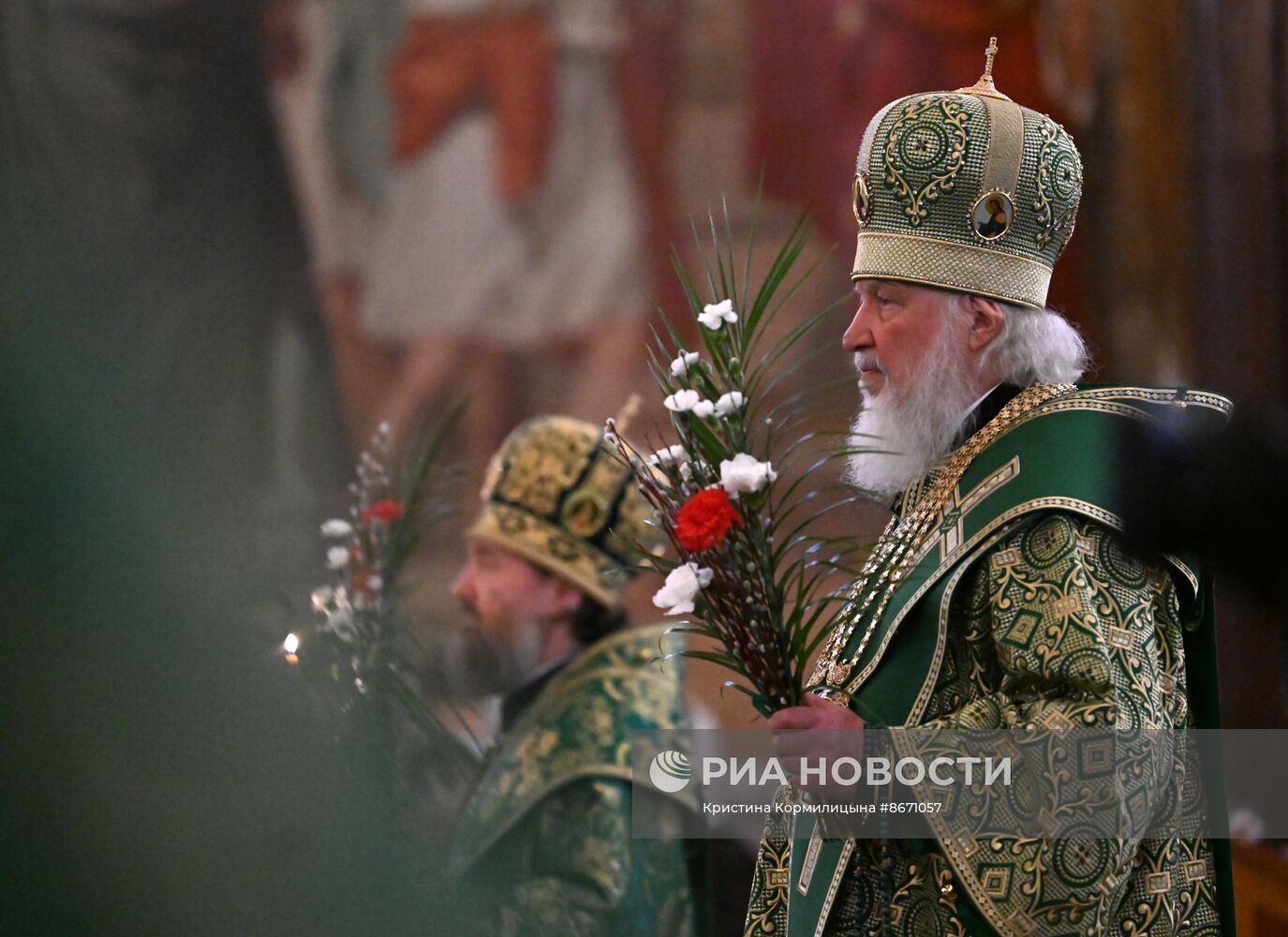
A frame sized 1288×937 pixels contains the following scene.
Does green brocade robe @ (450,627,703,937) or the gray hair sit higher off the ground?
the gray hair

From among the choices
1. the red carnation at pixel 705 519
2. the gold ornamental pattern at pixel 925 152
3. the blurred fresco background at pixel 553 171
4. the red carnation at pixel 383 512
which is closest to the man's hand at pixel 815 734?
the red carnation at pixel 705 519

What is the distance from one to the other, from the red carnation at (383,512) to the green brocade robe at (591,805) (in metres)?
0.72

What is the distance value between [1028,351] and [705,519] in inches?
34.1

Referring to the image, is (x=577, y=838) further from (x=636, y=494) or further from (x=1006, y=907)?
(x=1006, y=907)

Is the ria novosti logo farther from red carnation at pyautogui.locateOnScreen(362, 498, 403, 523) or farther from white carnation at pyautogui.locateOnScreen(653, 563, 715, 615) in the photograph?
white carnation at pyautogui.locateOnScreen(653, 563, 715, 615)

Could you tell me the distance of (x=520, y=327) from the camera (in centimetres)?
902

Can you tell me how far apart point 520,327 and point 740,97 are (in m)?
1.81

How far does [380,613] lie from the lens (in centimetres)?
371

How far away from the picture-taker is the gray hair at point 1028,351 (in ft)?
9.64

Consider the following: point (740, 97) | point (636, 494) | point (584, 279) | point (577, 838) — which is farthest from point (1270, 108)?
point (577, 838)

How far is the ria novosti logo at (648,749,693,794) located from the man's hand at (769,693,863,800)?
1027 millimetres

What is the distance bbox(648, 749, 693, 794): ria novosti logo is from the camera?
3527 millimetres

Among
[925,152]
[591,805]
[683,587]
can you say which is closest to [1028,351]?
[925,152]

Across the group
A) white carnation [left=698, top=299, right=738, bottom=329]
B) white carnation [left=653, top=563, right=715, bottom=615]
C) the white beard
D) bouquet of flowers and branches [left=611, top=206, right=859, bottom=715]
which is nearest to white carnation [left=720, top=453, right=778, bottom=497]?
bouquet of flowers and branches [left=611, top=206, right=859, bottom=715]
